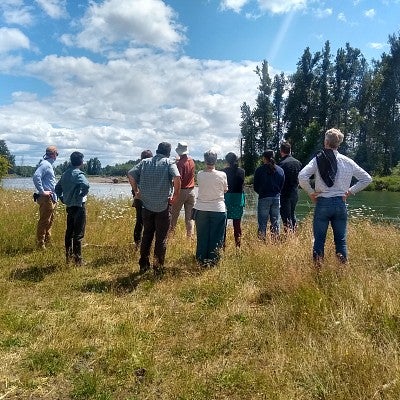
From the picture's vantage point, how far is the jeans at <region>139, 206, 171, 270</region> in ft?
20.3

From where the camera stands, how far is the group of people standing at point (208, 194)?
5.14 meters

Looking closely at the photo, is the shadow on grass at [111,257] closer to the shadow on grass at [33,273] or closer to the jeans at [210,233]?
the shadow on grass at [33,273]

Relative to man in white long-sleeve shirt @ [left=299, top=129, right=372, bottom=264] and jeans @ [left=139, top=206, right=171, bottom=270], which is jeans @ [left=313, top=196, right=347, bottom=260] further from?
jeans @ [left=139, top=206, right=171, bottom=270]

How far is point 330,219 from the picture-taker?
5.21 meters

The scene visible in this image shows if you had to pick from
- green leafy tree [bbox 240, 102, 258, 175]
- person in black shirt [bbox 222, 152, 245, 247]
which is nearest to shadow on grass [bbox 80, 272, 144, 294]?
person in black shirt [bbox 222, 152, 245, 247]

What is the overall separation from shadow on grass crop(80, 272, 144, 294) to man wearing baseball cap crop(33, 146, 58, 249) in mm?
2584

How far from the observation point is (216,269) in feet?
20.0

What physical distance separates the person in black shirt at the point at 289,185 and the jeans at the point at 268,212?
38 centimetres

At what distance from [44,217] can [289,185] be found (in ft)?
15.5

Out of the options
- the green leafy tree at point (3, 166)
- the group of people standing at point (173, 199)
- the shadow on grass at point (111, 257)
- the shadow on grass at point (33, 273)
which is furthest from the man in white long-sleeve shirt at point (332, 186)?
the green leafy tree at point (3, 166)

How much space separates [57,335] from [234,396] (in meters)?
1.85

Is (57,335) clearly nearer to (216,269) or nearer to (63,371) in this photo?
(63,371)

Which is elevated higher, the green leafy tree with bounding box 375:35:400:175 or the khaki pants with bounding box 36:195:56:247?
the green leafy tree with bounding box 375:35:400:175

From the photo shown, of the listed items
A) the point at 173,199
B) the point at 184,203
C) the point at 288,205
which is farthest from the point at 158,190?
the point at 288,205
